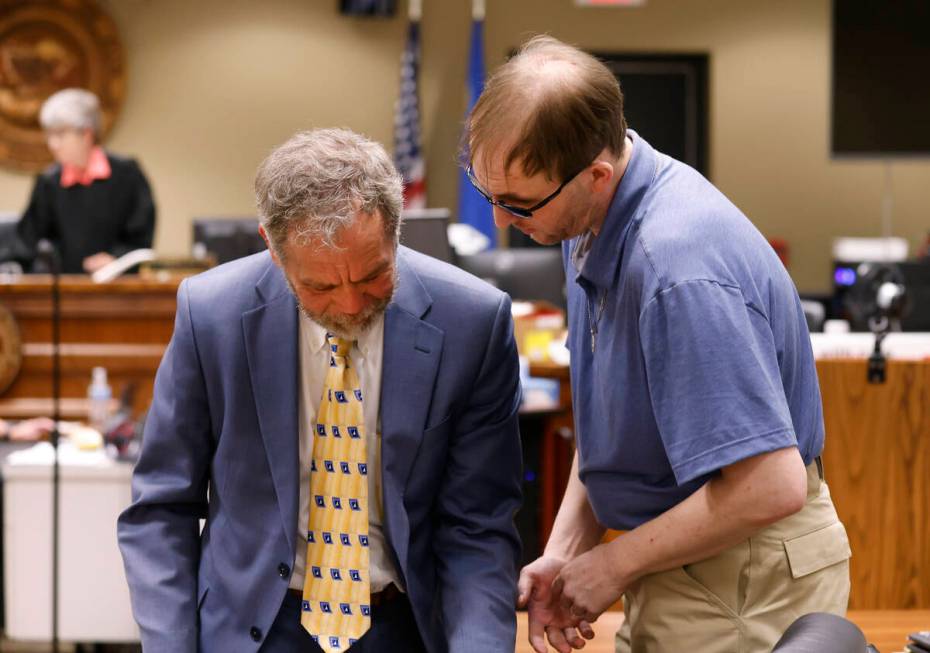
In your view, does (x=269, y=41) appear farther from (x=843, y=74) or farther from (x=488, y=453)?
(x=488, y=453)

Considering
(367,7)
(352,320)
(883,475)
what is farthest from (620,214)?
(367,7)

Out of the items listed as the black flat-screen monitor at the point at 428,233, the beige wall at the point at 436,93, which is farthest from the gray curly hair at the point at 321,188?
the beige wall at the point at 436,93

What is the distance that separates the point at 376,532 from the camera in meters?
1.76

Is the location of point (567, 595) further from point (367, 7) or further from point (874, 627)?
→ point (367, 7)

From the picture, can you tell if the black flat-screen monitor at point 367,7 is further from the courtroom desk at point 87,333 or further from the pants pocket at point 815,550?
the pants pocket at point 815,550

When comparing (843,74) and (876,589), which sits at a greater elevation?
(843,74)

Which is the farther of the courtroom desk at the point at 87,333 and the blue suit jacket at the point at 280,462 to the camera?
the courtroom desk at the point at 87,333

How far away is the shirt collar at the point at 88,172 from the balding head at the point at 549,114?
466 cm

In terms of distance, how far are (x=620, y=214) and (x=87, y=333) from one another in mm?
3581

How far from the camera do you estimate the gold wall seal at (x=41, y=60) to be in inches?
327

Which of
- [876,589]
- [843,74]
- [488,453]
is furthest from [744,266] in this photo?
[843,74]

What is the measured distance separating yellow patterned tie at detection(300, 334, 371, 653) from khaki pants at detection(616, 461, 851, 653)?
0.45 m

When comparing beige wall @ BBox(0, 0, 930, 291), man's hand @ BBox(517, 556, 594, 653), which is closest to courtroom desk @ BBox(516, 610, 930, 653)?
man's hand @ BBox(517, 556, 594, 653)

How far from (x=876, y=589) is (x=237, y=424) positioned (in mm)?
1761
